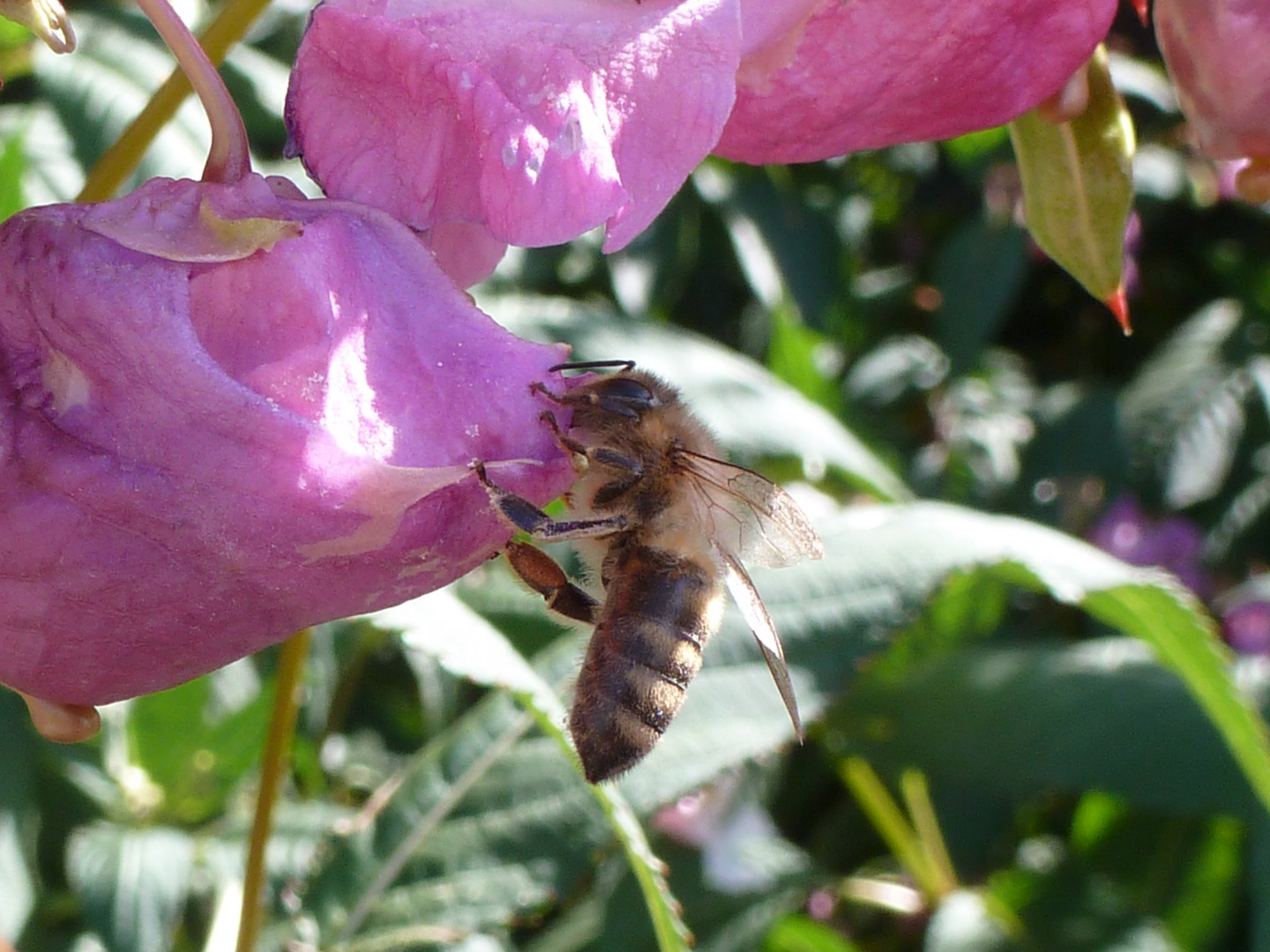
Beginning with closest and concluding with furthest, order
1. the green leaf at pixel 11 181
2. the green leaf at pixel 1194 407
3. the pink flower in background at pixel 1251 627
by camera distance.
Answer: the green leaf at pixel 11 181 → the pink flower in background at pixel 1251 627 → the green leaf at pixel 1194 407

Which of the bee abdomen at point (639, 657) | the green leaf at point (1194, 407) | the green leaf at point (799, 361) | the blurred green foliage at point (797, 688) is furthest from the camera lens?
the green leaf at point (1194, 407)

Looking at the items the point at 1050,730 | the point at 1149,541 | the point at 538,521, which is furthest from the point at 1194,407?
the point at 538,521

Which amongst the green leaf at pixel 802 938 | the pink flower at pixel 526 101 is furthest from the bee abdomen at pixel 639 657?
the green leaf at pixel 802 938

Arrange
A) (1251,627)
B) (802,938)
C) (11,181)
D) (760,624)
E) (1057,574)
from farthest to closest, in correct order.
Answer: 1. (1251,627)
2. (802,938)
3. (1057,574)
4. (11,181)
5. (760,624)

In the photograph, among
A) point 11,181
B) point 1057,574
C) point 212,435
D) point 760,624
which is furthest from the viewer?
point 1057,574

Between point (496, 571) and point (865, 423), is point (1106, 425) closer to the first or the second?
point (865, 423)

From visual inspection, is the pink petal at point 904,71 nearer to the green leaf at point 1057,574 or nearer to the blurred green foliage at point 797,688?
the blurred green foliage at point 797,688

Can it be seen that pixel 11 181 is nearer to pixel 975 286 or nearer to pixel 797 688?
pixel 797 688
